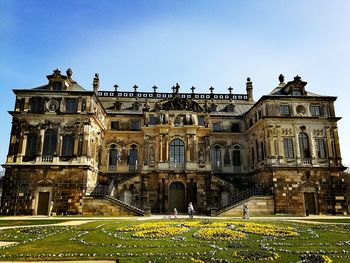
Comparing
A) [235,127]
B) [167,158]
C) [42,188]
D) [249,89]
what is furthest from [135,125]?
[249,89]

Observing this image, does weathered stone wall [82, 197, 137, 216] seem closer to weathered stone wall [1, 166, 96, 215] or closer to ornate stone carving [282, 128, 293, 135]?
weathered stone wall [1, 166, 96, 215]

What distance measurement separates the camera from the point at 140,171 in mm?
40125

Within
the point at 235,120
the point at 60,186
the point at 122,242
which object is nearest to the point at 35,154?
the point at 60,186

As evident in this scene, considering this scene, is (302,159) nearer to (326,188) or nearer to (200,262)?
(326,188)

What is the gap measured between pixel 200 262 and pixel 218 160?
1353 inches

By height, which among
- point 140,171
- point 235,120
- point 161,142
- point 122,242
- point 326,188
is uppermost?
point 235,120

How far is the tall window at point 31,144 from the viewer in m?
33.3

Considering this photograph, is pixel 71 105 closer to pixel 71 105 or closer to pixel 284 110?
pixel 71 105

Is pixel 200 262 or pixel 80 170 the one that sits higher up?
pixel 80 170

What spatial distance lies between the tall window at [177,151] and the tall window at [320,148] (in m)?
17.8

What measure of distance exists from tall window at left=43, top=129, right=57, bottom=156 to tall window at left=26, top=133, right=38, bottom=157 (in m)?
1.22

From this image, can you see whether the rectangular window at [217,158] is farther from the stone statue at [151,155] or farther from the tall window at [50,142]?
the tall window at [50,142]

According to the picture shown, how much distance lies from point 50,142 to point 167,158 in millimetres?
14963

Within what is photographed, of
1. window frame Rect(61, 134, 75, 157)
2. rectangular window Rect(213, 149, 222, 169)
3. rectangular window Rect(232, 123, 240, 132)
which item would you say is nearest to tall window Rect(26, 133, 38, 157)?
window frame Rect(61, 134, 75, 157)
